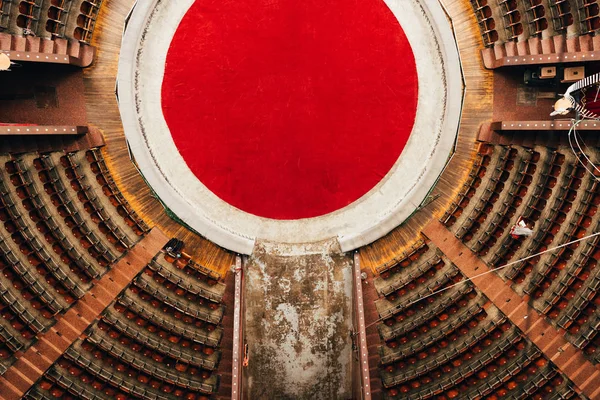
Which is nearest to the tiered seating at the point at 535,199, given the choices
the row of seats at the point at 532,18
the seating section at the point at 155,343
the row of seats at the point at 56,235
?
the row of seats at the point at 532,18

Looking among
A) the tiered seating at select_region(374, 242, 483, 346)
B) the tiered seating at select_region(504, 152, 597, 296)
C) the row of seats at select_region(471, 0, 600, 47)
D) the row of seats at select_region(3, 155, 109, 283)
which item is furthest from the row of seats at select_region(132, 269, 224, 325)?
the row of seats at select_region(471, 0, 600, 47)

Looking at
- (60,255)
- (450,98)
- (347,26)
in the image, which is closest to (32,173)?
(60,255)

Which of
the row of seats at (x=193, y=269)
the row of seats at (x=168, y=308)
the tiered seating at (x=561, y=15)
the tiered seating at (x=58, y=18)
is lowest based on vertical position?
the row of seats at (x=168, y=308)

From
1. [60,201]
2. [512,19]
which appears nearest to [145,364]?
[60,201]

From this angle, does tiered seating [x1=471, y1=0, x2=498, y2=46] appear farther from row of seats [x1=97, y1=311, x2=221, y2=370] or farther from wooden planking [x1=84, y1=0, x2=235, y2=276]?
row of seats [x1=97, y1=311, x2=221, y2=370]

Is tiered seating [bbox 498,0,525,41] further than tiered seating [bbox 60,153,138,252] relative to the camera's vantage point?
Yes

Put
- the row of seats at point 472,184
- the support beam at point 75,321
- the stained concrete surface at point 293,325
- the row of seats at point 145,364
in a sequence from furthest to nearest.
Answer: the stained concrete surface at point 293,325, the row of seats at point 472,184, the row of seats at point 145,364, the support beam at point 75,321

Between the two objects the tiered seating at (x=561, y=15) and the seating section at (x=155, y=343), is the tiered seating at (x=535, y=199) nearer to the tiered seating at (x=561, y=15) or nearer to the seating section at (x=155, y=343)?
the tiered seating at (x=561, y=15)
